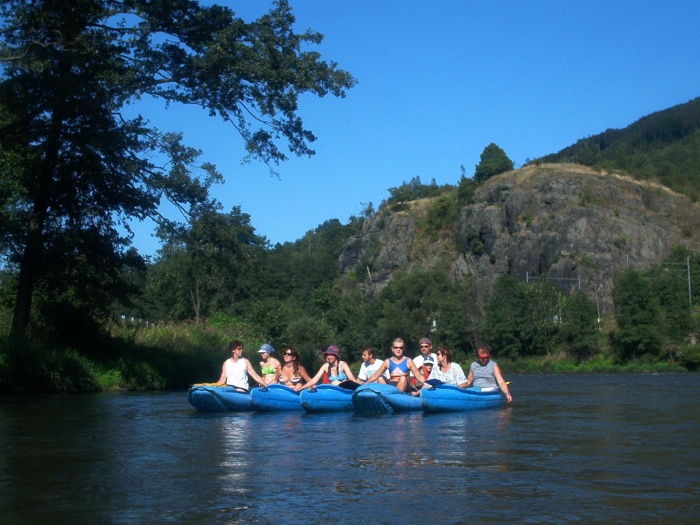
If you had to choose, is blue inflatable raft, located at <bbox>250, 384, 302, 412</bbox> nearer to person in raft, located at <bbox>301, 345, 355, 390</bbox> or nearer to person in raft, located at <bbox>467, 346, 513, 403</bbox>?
person in raft, located at <bbox>301, 345, 355, 390</bbox>

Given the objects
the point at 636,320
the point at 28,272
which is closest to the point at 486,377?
the point at 28,272

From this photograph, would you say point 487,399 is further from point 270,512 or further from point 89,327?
point 89,327

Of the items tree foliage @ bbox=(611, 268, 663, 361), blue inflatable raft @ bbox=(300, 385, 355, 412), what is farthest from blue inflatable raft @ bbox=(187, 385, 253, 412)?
tree foliage @ bbox=(611, 268, 663, 361)

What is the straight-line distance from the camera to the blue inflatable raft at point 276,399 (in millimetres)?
17000

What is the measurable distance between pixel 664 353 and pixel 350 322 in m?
37.1

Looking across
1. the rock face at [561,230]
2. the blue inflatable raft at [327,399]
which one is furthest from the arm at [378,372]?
the rock face at [561,230]

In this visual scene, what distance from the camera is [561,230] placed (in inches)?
4186

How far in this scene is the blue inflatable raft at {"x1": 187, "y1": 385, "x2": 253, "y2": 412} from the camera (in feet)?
55.8

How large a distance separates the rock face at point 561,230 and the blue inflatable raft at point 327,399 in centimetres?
8100

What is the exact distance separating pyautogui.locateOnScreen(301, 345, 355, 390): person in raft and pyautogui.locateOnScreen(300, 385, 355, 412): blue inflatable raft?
2.90ft

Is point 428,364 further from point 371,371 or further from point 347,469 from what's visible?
point 347,469

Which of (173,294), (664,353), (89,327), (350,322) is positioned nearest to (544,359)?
(664,353)

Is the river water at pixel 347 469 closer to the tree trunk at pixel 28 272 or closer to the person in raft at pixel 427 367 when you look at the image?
the person in raft at pixel 427 367

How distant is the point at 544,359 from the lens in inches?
3000
